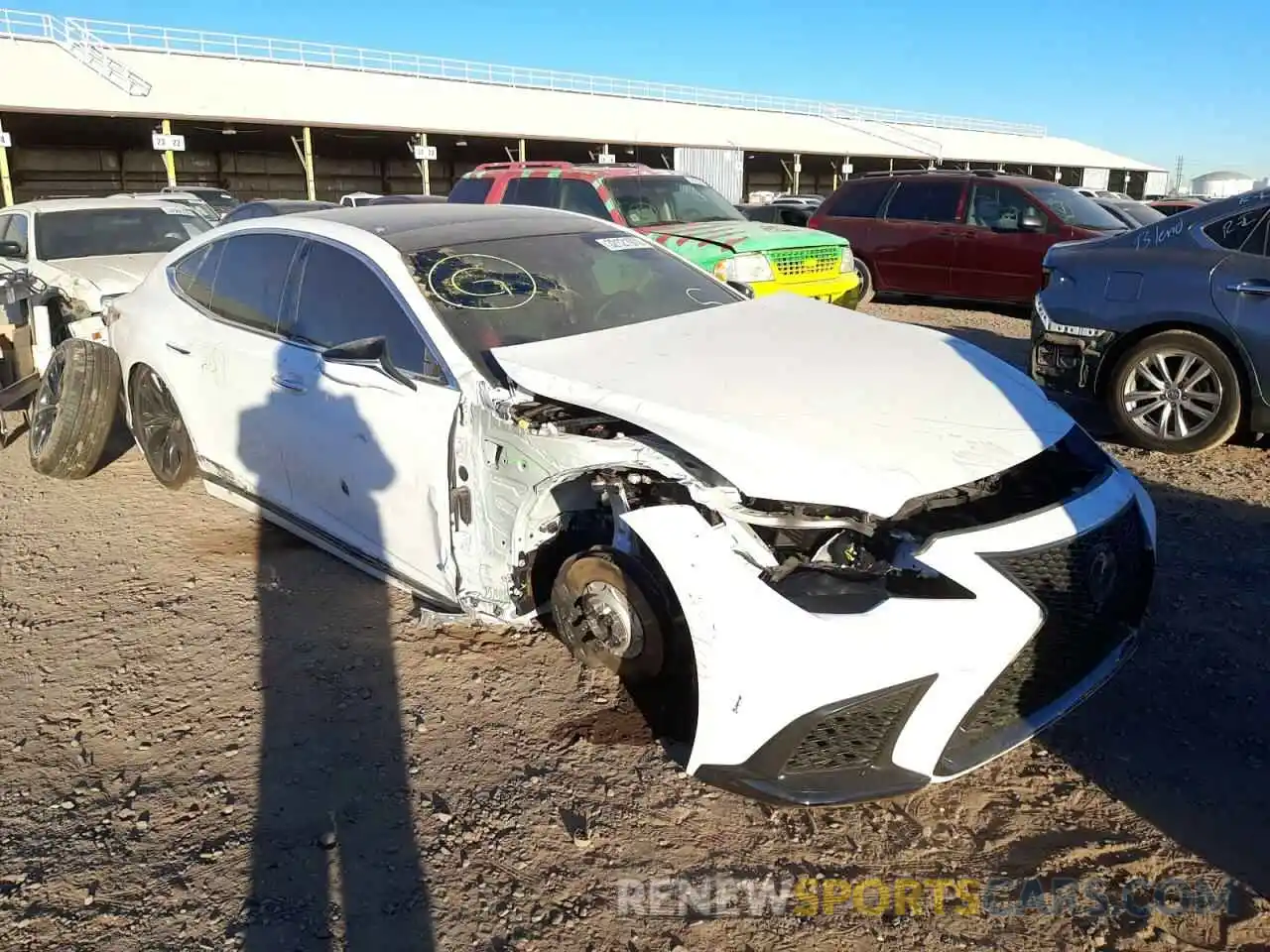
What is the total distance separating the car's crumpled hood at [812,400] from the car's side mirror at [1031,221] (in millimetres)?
7686

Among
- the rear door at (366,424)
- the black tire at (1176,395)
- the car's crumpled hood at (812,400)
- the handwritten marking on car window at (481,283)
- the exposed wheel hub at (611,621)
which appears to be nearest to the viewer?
the car's crumpled hood at (812,400)

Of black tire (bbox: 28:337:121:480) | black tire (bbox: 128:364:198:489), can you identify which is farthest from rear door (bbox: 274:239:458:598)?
black tire (bbox: 28:337:121:480)

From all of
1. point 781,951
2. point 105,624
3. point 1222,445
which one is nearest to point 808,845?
point 781,951

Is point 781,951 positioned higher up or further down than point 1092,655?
further down

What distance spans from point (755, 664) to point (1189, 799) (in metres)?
1.45

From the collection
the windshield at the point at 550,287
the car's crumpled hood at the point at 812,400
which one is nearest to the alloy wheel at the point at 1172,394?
the car's crumpled hood at the point at 812,400

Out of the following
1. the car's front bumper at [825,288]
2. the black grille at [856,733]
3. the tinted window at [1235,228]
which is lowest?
the black grille at [856,733]

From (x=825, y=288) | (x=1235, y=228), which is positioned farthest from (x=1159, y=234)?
(x=825, y=288)

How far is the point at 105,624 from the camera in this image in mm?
3992

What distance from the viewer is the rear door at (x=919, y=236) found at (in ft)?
37.6

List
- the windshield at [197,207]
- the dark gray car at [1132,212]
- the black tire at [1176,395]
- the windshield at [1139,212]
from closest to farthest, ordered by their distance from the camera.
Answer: the black tire at [1176,395] → the windshield at [197,207] → the dark gray car at [1132,212] → the windshield at [1139,212]

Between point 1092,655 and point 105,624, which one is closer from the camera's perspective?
point 1092,655

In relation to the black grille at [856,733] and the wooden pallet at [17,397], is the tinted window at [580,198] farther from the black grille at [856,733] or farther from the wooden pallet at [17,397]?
the black grille at [856,733]

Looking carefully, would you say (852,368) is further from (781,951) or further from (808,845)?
(781,951)
